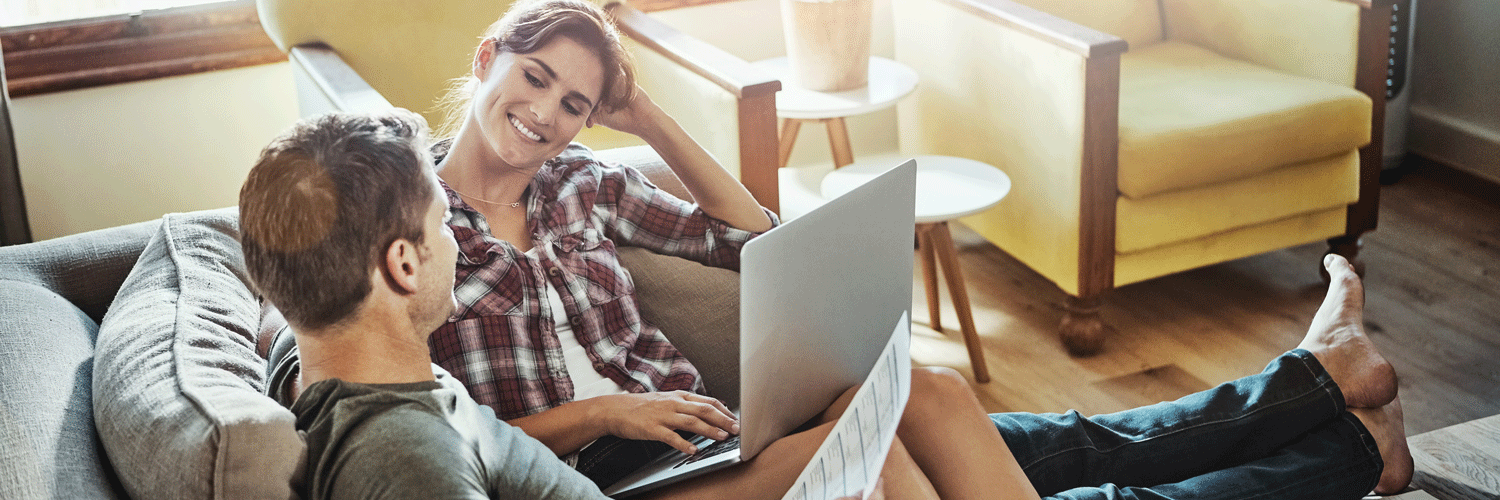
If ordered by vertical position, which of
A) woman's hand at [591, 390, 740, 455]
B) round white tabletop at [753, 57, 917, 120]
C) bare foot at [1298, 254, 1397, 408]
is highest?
woman's hand at [591, 390, 740, 455]

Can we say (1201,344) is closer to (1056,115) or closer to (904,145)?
(1056,115)

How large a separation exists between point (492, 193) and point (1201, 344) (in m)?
1.50

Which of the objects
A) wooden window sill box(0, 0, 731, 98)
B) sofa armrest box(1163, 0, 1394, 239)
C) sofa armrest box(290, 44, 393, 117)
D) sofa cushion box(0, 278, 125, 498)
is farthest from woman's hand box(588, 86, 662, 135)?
sofa armrest box(1163, 0, 1394, 239)

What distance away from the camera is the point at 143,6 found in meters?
2.51

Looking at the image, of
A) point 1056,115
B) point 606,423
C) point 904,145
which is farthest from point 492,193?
point 904,145

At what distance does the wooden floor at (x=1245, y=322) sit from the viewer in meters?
2.11

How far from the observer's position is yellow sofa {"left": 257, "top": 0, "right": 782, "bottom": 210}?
1961mm

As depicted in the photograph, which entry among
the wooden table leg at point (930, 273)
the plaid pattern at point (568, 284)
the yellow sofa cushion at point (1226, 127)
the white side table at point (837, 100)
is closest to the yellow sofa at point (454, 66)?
the white side table at point (837, 100)

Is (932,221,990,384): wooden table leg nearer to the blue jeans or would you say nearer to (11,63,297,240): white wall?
the blue jeans

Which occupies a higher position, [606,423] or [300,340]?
[300,340]

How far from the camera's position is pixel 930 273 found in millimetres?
2324

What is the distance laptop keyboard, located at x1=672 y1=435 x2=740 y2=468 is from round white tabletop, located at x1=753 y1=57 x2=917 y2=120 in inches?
40.7

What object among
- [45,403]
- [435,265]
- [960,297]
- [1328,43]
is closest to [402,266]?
[435,265]

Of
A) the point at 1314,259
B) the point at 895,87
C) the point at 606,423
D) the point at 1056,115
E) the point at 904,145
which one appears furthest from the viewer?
the point at 904,145
